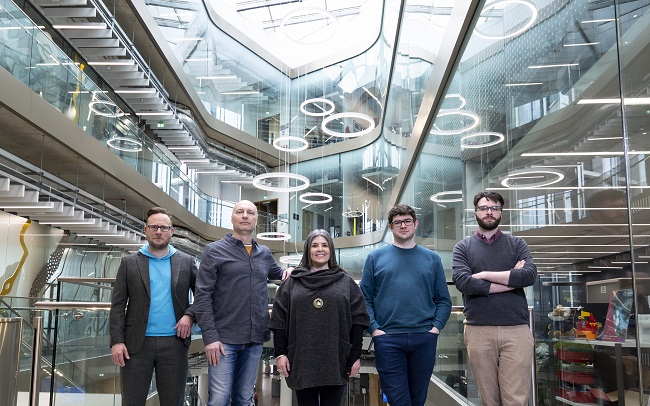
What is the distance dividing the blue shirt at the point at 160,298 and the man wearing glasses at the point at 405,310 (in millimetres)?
1268

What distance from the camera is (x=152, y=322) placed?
396cm

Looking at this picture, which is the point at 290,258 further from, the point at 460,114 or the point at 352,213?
the point at 460,114

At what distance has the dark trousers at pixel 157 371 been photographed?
153 inches

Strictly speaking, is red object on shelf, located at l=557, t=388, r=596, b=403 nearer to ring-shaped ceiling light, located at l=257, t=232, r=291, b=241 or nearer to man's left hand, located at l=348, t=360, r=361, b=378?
man's left hand, located at l=348, t=360, r=361, b=378

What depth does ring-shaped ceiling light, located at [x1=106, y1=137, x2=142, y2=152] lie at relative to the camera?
16.1 metres

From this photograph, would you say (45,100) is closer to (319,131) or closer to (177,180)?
(177,180)

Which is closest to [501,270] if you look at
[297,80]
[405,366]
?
[405,366]

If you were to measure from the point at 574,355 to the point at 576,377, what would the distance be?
0.13 metres

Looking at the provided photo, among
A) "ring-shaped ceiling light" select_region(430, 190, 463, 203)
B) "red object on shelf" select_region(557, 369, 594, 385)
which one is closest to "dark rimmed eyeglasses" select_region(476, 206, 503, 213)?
"red object on shelf" select_region(557, 369, 594, 385)

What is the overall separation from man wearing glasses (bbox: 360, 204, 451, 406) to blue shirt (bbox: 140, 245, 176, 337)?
1.27 m

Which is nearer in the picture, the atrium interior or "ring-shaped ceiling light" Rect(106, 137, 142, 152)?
the atrium interior

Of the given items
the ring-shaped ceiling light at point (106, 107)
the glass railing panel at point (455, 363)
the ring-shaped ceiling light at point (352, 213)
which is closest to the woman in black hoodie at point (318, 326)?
the glass railing panel at point (455, 363)

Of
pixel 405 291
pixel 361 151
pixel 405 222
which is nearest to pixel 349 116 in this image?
pixel 361 151

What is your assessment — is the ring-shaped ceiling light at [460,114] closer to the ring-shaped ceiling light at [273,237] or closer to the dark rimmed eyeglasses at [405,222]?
the dark rimmed eyeglasses at [405,222]
